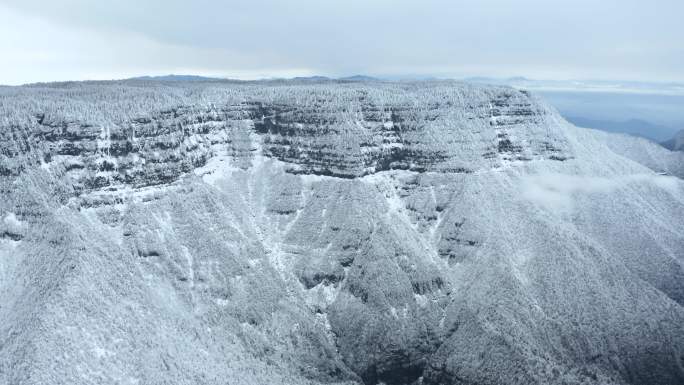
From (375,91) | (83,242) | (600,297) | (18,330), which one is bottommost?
(600,297)

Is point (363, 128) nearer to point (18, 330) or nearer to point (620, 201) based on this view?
point (620, 201)

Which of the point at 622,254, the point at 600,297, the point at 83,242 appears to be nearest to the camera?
the point at 83,242

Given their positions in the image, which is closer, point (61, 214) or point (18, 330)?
point (18, 330)

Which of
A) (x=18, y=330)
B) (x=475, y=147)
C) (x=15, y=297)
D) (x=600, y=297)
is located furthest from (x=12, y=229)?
(x=600, y=297)

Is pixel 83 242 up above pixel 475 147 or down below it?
below

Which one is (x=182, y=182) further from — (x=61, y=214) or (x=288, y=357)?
(x=288, y=357)

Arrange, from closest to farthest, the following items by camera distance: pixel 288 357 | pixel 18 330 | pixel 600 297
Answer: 1. pixel 18 330
2. pixel 288 357
3. pixel 600 297
